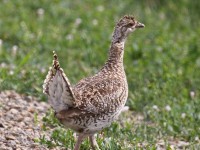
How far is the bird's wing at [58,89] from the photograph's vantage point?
6.80 meters

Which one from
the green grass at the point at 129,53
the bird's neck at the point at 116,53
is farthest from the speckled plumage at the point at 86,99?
the green grass at the point at 129,53

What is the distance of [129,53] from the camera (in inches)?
478

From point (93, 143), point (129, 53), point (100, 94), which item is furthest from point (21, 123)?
point (129, 53)

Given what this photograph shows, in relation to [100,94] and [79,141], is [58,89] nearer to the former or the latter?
[100,94]

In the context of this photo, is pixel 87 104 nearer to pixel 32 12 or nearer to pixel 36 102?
pixel 36 102

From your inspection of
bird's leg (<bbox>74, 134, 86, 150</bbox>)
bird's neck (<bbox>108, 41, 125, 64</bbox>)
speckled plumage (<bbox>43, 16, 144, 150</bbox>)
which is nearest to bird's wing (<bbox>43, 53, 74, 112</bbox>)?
speckled plumage (<bbox>43, 16, 144, 150</bbox>)

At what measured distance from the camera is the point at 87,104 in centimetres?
711

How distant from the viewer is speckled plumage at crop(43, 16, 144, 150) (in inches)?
272

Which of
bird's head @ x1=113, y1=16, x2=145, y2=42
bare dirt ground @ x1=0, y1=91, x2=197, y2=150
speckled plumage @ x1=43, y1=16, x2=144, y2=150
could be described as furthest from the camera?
bird's head @ x1=113, y1=16, x2=145, y2=42

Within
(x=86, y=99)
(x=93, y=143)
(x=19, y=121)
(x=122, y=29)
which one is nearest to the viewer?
(x=86, y=99)

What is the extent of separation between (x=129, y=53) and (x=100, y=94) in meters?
4.88

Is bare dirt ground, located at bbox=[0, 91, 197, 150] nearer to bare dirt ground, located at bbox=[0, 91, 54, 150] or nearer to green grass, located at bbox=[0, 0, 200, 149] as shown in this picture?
bare dirt ground, located at bbox=[0, 91, 54, 150]

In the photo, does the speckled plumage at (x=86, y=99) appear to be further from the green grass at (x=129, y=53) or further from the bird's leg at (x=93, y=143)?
the green grass at (x=129, y=53)

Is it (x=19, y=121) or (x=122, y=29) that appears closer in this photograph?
(x=122, y=29)
